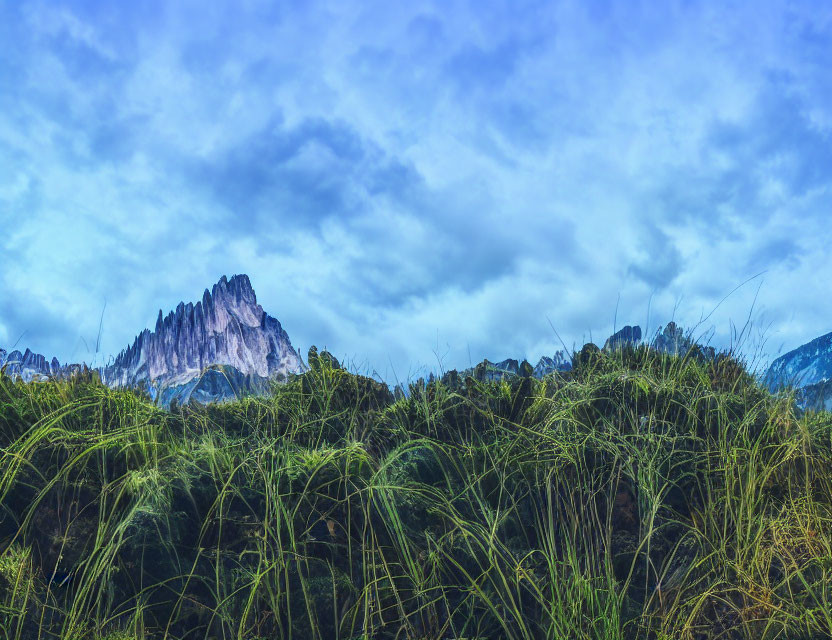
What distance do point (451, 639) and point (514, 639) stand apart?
27cm

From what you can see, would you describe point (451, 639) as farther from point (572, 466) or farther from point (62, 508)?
point (62, 508)

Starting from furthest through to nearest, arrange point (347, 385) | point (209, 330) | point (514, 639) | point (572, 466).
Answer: point (209, 330)
point (347, 385)
point (572, 466)
point (514, 639)

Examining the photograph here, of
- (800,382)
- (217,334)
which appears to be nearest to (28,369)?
(800,382)

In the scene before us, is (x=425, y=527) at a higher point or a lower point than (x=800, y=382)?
lower

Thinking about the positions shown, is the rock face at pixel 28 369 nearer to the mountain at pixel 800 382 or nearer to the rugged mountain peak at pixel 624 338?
the rugged mountain peak at pixel 624 338

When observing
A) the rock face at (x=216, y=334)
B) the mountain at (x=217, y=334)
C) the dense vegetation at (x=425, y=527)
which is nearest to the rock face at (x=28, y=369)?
the dense vegetation at (x=425, y=527)

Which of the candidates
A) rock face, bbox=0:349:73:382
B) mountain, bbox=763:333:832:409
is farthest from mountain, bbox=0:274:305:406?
mountain, bbox=763:333:832:409

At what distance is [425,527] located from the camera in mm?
2850

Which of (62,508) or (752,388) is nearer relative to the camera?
(62,508)

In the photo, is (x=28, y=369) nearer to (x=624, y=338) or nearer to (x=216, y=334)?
(x=624, y=338)

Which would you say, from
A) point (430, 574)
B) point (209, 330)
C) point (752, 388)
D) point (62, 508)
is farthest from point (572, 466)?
point (209, 330)

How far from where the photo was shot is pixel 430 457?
3.14m

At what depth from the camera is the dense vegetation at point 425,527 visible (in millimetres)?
2531

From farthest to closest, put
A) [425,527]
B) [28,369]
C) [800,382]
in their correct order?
[28,369] < [800,382] < [425,527]
